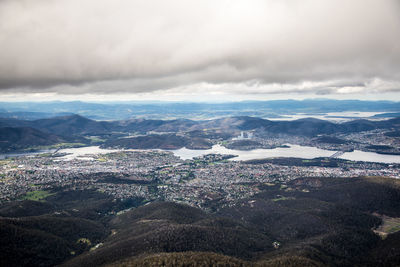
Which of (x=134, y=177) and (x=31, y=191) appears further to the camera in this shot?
(x=134, y=177)

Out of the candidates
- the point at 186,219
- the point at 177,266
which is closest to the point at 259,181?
the point at 186,219

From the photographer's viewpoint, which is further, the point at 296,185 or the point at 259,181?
the point at 259,181

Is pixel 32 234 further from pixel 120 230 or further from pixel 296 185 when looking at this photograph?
pixel 296 185

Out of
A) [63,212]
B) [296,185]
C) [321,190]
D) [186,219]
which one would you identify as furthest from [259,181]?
[63,212]

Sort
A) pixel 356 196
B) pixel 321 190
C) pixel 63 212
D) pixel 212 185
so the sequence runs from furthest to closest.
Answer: pixel 212 185 < pixel 321 190 < pixel 356 196 < pixel 63 212

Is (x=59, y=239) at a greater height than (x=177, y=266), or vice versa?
(x=177, y=266)

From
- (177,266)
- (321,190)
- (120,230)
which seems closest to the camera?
(177,266)

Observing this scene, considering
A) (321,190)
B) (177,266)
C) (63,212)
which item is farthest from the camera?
(321,190)

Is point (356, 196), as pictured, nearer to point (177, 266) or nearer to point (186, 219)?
point (186, 219)

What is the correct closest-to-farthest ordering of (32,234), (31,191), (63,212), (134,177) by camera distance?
(32,234) → (63,212) → (31,191) → (134,177)
